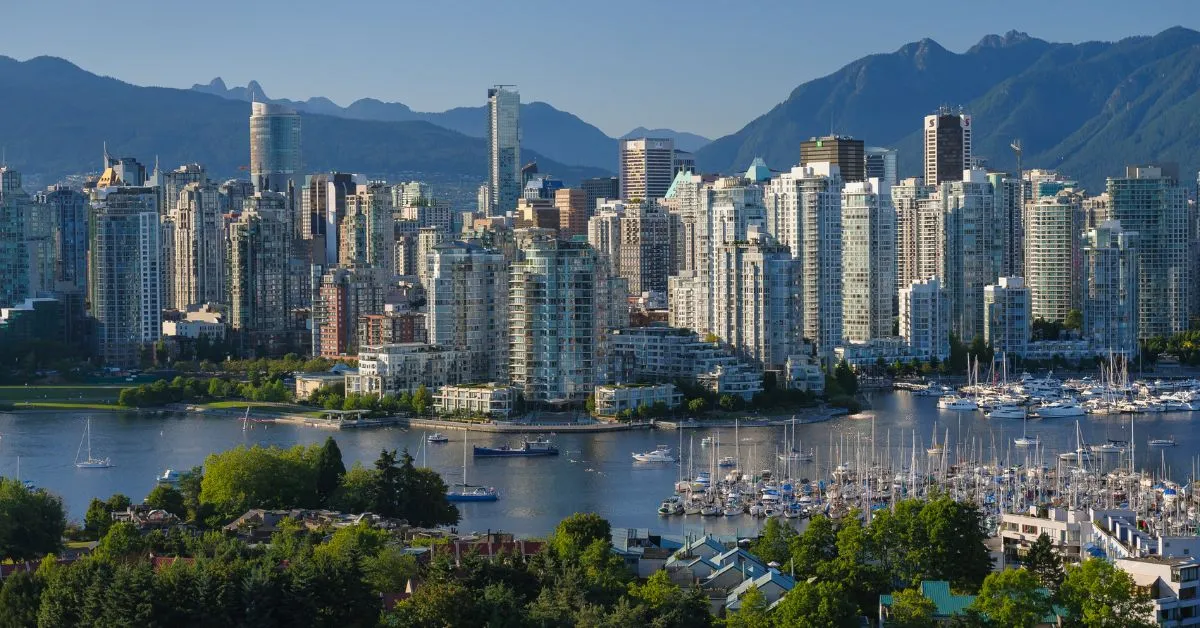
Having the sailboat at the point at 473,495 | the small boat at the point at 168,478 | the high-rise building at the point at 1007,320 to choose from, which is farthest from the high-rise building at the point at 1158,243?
the small boat at the point at 168,478

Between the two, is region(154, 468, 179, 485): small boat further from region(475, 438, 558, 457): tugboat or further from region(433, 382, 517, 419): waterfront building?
region(433, 382, 517, 419): waterfront building

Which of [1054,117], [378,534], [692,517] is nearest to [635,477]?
[692,517]

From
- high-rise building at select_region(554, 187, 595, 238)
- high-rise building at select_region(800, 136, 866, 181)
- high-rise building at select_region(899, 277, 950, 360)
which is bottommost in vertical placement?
high-rise building at select_region(899, 277, 950, 360)

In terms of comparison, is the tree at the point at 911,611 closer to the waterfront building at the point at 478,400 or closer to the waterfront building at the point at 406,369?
the waterfront building at the point at 478,400

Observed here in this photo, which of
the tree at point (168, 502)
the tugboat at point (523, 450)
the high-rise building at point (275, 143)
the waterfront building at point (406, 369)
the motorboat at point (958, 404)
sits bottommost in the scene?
the tugboat at point (523, 450)

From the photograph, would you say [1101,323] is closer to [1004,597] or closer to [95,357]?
[95,357]

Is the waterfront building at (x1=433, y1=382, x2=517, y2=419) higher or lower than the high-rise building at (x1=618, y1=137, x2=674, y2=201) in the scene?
lower

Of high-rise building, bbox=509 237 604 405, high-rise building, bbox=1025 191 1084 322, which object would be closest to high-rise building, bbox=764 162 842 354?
high-rise building, bbox=1025 191 1084 322
